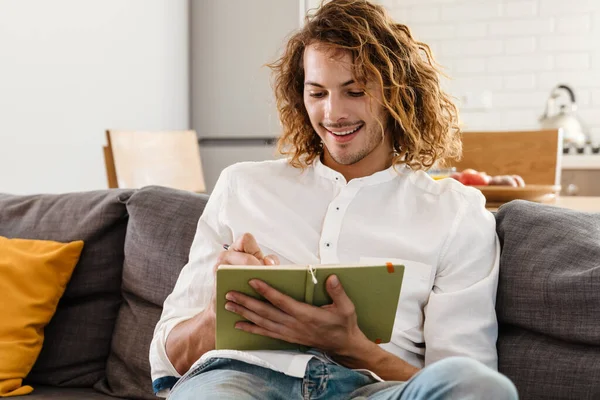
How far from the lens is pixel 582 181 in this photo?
4.18 m

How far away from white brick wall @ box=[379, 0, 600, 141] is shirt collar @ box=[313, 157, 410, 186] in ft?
10.2

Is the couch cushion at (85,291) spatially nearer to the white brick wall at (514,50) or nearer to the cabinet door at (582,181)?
the cabinet door at (582,181)

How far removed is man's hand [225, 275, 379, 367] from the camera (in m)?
1.28

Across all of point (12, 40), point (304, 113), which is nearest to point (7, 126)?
point (12, 40)

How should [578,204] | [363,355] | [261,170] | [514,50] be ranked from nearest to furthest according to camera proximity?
[363,355]
[261,170]
[578,204]
[514,50]

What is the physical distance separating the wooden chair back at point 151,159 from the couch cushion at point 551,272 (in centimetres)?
179

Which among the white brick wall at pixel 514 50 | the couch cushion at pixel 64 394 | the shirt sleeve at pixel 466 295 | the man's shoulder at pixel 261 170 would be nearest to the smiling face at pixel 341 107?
the man's shoulder at pixel 261 170

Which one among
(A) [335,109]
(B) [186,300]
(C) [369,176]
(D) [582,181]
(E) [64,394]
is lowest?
(E) [64,394]

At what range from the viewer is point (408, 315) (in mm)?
1534

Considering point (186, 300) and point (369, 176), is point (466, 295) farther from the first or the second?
point (186, 300)

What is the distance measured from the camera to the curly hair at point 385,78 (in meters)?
1.64

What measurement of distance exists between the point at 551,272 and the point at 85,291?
1.15 metres

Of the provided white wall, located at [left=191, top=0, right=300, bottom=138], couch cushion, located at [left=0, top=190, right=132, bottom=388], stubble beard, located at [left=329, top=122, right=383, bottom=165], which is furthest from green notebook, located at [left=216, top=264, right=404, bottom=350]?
white wall, located at [left=191, top=0, right=300, bottom=138]

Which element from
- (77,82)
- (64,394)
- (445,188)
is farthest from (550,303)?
(77,82)
